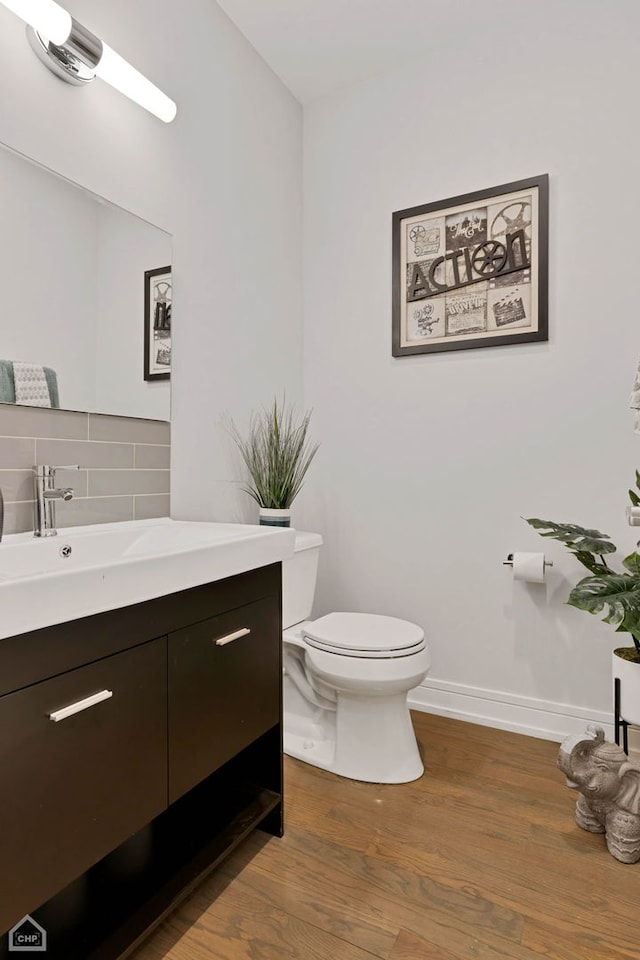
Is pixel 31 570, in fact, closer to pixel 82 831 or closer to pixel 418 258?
pixel 82 831

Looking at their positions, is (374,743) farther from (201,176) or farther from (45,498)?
(201,176)

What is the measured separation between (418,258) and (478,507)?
1.02 m

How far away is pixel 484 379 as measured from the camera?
213 centimetres

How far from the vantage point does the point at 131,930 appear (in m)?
1.04

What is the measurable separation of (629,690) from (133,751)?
1319 mm

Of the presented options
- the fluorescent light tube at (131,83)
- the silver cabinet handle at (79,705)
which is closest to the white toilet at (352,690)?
the silver cabinet handle at (79,705)

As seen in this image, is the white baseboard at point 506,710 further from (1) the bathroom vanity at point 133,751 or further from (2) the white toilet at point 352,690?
(1) the bathroom vanity at point 133,751

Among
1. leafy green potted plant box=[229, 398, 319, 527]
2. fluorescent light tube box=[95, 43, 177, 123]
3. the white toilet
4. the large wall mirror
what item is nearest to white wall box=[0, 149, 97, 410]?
the large wall mirror

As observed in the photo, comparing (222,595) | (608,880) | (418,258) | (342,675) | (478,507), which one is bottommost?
(608,880)

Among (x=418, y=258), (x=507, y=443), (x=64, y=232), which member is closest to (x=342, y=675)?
(x=507, y=443)

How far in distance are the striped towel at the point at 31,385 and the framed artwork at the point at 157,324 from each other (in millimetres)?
339

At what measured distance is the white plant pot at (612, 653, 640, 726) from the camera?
1.53m

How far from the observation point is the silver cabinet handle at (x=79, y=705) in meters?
0.85

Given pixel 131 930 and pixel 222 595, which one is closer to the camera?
pixel 131 930
